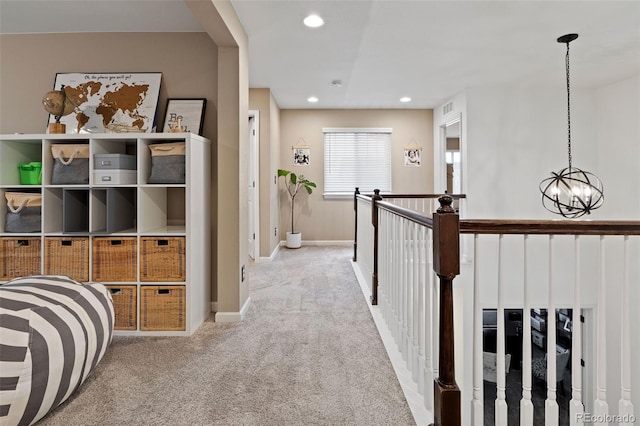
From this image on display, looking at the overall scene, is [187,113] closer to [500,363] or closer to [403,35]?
[403,35]

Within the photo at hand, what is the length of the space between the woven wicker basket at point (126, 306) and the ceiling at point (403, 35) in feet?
6.73

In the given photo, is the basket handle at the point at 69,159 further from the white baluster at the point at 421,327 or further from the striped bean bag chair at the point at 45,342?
the white baluster at the point at 421,327

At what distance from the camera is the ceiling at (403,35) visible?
2.67 meters

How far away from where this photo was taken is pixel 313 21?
291 cm

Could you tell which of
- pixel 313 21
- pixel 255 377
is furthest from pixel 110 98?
pixel 255 377

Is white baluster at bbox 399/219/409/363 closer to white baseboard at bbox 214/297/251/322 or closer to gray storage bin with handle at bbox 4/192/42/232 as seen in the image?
white baseboard at bbox 214/297/251/322

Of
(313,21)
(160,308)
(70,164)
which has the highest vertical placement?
(313,21)

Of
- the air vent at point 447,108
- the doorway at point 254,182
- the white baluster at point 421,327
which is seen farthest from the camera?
the air vent at point 447,108

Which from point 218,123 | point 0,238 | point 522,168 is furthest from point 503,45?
point 0,238

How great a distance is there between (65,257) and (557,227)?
2.93 m

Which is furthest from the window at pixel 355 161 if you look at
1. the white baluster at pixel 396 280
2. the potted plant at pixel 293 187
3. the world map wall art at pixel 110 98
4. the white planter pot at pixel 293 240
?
Answer: the white baluster at pixel 396 280

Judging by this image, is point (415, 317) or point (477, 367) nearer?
point (477, 367)

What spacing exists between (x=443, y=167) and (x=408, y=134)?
0.87 m

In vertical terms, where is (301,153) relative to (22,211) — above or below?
above
